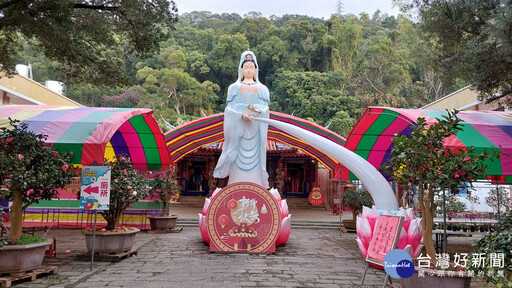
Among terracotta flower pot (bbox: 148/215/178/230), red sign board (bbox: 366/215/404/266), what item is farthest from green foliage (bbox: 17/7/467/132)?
red sign board (bbox: 366/215/404/266)

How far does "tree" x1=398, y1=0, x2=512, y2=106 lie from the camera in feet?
16.4

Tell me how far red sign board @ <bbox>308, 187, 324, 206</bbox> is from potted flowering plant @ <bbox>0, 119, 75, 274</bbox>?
1398cm

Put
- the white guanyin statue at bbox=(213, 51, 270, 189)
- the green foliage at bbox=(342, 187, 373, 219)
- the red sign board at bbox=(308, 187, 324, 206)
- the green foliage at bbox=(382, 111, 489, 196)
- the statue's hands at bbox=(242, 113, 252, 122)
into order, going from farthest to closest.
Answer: the red sign board at bbox=(308, 187, 324, 206) < the green foliage at bbox=(342, 187, 373, 219) < the white guanyin statue at bbox=(213, 51, 270, 189) < the statue's hands at bbox=(242, 113, 252, 122) < the green foliage at bbox=(382, 111, 489, 196)

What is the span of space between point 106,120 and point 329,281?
4.25m

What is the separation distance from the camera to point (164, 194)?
1075 cm

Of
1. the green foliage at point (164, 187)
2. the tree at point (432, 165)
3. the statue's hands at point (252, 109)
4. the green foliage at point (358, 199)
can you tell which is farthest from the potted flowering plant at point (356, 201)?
the tree at point (432, 165)

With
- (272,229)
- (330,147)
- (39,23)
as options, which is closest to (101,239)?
(272,229)

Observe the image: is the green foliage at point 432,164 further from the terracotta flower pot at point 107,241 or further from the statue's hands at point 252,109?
the terracotta flower pot at point 107,241

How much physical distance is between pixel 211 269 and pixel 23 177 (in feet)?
8.86

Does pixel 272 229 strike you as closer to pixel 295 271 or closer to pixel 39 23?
pixel 295 271

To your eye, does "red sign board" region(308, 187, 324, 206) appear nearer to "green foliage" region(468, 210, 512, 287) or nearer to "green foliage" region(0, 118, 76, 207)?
"green foliage" region(0, 118, 76, 207)

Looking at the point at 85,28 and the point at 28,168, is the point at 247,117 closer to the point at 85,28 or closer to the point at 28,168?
the point at 85,28

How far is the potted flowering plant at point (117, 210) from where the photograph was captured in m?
6.25

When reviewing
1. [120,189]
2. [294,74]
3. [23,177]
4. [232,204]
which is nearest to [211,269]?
[232,204]
